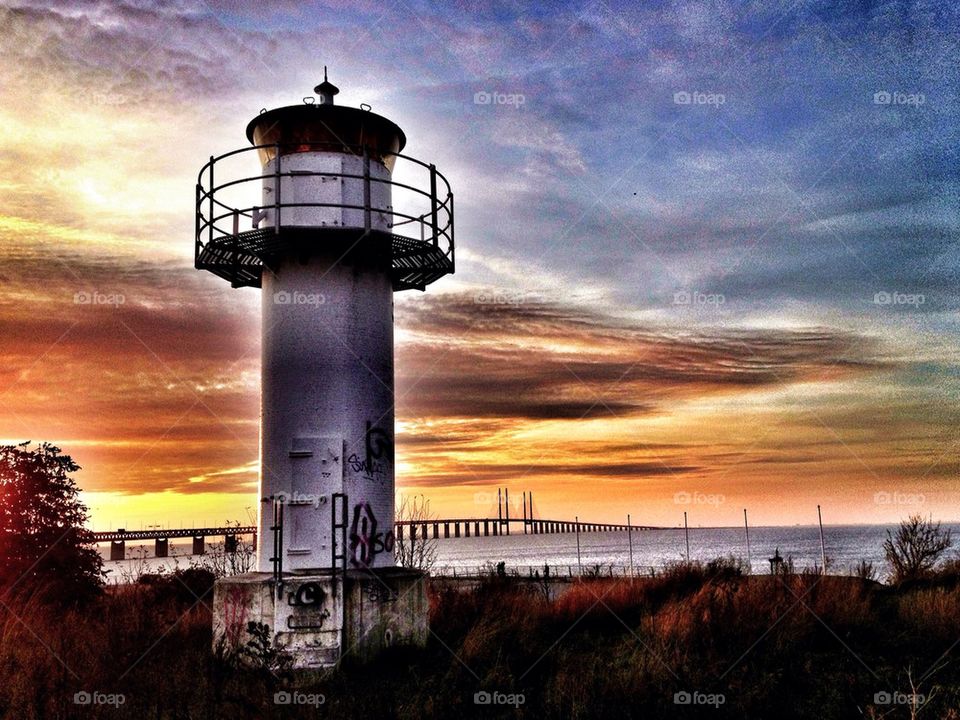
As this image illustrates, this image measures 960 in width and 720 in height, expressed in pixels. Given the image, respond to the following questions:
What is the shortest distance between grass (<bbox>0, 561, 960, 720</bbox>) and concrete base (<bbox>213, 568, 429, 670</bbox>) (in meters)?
0.29

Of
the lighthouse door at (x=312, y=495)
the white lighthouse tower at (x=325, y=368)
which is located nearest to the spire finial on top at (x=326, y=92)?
the white lighthouse tower at (x=325, y=368)

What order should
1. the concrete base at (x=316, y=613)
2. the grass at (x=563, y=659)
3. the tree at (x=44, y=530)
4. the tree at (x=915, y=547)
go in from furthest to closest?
the tree at (x=915, y=547) → the tree at (x=44, y=530) → the concrete base at (x=316, y=613) → the grass at (x=563, y=659)

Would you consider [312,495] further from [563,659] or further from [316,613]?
[563,659]

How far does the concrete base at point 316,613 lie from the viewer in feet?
37.0

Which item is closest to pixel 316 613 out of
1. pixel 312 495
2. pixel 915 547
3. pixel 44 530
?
pixel 312 495

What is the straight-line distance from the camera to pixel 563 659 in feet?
35.9

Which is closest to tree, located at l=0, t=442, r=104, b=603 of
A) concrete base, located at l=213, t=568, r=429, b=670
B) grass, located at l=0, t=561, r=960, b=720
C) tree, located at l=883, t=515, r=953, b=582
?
grass, located at l=0, t=561, r=960, b=720

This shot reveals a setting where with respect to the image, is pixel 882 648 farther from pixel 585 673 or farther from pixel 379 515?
pixel 379 515

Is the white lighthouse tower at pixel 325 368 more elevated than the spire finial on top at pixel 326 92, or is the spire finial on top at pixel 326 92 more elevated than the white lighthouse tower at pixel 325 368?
the spire finial on top at pixel 326 92

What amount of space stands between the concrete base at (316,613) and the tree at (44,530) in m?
5.38

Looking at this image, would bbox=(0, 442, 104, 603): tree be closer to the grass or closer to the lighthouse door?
the grass

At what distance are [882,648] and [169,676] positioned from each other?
983 centimetres

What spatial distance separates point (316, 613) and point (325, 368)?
139 inches

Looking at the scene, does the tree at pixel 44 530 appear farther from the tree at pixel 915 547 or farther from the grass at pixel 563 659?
the tree at pixel 915 547
